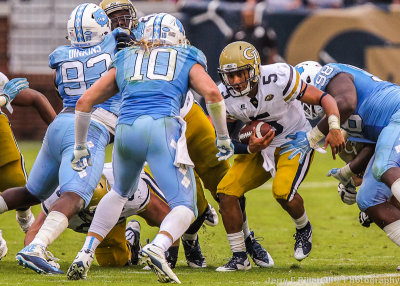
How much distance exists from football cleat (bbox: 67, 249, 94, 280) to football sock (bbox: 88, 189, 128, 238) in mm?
236

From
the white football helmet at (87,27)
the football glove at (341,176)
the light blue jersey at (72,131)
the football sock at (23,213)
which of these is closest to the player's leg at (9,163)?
the football sock at (23,213)

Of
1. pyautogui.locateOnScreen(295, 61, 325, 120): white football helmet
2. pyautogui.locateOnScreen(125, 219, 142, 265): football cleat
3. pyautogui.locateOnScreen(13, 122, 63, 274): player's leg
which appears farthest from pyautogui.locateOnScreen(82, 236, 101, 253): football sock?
pyautogui.locateOnScreen(295, 61, 325, 120): white football helmet

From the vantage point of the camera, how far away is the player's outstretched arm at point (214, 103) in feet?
17.7

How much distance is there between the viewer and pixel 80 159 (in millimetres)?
5676

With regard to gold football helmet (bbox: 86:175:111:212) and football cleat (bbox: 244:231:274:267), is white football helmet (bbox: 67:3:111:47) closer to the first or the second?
gold football helmet (bbox: 86:175:111:212)

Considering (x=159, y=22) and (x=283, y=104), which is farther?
(x=283, y=104)

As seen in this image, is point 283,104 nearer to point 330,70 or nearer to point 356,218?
point 330,70

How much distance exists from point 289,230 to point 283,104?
8.69 ft

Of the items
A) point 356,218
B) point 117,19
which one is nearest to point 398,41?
point 356,218

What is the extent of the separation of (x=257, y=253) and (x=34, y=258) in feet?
6.27

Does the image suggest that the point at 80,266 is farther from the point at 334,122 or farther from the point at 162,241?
the point at 334,122

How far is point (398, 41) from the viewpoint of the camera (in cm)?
1557

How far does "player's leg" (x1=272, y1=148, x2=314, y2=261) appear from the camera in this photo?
6273 millimetres

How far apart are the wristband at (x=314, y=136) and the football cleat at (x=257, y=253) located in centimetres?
93
